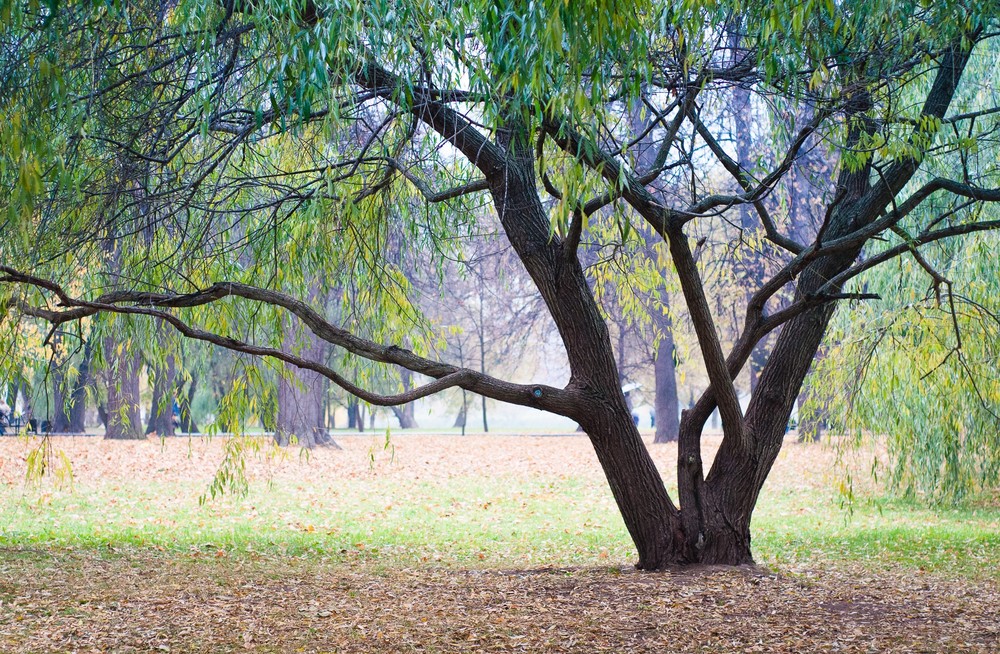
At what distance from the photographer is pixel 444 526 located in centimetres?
1052

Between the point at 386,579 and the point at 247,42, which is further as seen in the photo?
the point at 386,579

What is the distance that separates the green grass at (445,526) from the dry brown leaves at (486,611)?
57.2 inches

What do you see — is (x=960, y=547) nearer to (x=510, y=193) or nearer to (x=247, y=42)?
(x=510, y=193)

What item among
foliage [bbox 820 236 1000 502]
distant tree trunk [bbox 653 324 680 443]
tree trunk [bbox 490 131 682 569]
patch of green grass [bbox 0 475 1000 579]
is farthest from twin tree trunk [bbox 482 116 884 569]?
distant tree trunk [bbox 653 324 680 443]

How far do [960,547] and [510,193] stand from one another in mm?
5470

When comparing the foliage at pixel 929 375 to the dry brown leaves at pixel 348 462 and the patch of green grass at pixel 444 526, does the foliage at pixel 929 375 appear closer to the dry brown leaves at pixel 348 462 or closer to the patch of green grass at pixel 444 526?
the patch of green grass at pixel 444 526

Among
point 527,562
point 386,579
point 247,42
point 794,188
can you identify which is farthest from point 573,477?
point 247,42

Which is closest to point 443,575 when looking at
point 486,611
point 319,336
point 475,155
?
point 486,611

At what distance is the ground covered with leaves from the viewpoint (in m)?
4.51

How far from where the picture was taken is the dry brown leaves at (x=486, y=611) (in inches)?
172

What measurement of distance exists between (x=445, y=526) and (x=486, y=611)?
5526mm

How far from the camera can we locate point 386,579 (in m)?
6.38

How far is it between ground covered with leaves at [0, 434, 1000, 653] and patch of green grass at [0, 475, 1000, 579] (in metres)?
0.05

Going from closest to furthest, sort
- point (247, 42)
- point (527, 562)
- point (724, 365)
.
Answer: point (247, 42)
point (724, 365)
point (527, 562)
